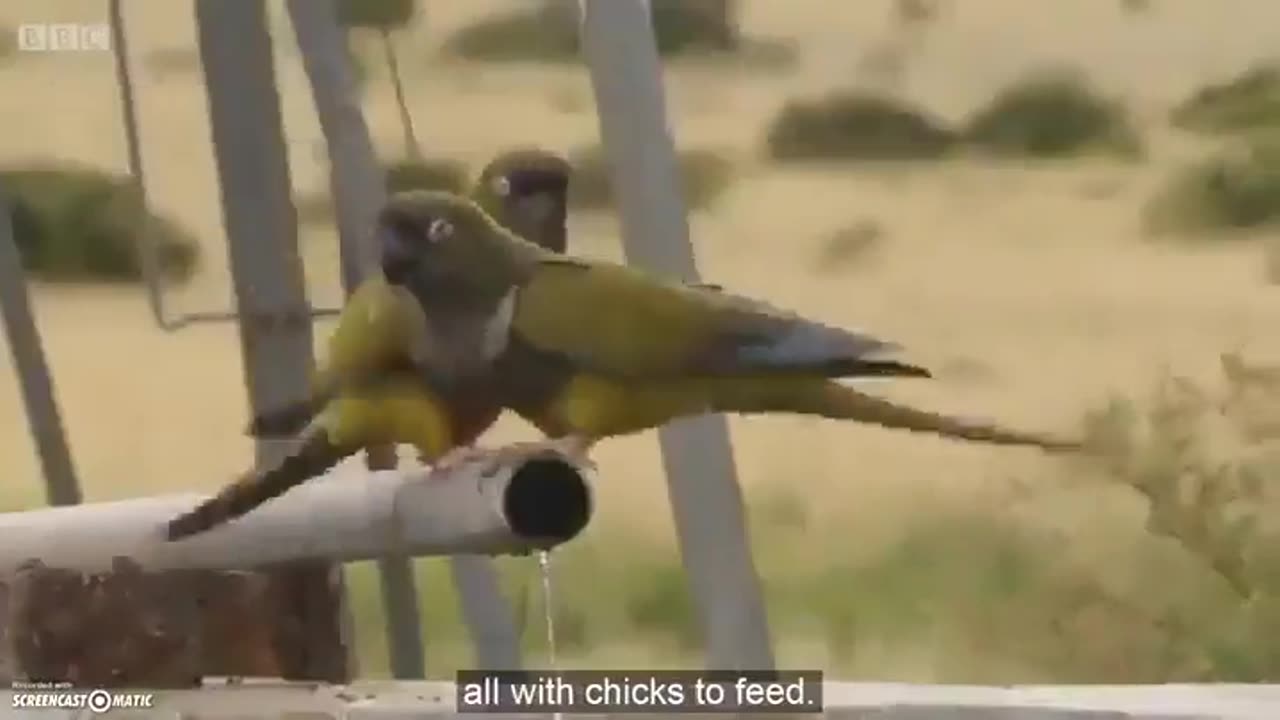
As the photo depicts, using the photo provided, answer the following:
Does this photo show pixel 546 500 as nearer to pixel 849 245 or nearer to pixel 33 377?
pixel 849 245

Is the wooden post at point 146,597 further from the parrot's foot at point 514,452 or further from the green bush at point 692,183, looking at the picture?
the green bush at point 692,183

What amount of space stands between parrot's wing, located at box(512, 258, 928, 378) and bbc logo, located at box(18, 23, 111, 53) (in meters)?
0.36

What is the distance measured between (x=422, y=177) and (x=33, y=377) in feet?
1.02

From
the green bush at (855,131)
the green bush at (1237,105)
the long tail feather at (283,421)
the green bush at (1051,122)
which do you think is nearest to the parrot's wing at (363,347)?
the long tail feather at (283,421)

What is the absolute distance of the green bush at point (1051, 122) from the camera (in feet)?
3.29

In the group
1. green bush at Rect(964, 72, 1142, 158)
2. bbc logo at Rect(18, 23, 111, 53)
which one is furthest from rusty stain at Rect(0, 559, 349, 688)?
green bush at Rect(964, 72, 1142, 158)

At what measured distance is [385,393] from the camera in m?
0.98

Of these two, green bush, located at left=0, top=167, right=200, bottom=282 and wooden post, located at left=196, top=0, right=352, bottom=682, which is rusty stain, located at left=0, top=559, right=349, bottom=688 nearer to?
wooden post, located at left=196, top=0, right=352, bottom=682

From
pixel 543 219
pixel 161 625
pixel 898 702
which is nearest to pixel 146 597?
pixel 161 625

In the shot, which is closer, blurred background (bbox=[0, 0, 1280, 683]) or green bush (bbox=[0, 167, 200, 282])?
blurred background (bbox=[0, 0, 1280, 683])

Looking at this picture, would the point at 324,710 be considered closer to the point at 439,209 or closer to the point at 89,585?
the point at 89,585

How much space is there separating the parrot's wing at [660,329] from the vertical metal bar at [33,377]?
360 millimetres

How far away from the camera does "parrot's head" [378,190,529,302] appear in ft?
3.15

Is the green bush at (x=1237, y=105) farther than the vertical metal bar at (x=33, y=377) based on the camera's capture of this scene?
No
